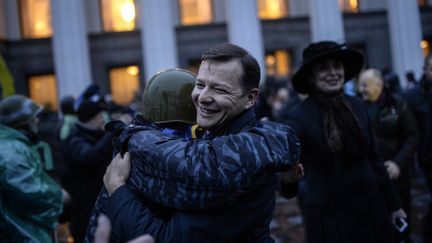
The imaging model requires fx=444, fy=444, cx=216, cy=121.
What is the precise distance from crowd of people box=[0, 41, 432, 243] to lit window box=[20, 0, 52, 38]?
50.6 feet

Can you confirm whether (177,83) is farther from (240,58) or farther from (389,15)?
(389,15)

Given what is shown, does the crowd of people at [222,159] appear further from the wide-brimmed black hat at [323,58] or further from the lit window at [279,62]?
the lit window at [279,62]

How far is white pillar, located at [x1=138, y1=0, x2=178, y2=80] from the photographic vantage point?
18.0m

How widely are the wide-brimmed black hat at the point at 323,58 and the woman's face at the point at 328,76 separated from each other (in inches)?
2.0

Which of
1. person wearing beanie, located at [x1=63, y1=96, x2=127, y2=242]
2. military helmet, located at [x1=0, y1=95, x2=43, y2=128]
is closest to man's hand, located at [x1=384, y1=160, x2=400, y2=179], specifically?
person wearing beanie, located at [x1=63, y1=96, x2=127, y2=242]

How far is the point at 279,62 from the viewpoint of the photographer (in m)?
21.1

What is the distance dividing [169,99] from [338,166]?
208 cm

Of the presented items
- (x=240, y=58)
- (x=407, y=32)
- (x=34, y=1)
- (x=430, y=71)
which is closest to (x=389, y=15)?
(x=407, y=32)

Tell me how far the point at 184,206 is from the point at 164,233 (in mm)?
147

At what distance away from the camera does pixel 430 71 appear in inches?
182

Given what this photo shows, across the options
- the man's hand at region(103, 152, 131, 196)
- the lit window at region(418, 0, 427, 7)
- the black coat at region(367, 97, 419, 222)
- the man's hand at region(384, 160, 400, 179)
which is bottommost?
the man's hand at region(384, 160, 400, 179)

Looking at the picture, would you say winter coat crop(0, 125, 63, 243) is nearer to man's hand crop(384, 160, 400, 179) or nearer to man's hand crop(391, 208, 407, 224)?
A: man's hand crop(391, 208, 407, 224)

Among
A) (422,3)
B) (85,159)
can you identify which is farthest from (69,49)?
(422,3)

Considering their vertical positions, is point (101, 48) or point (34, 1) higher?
point (34, 1)
